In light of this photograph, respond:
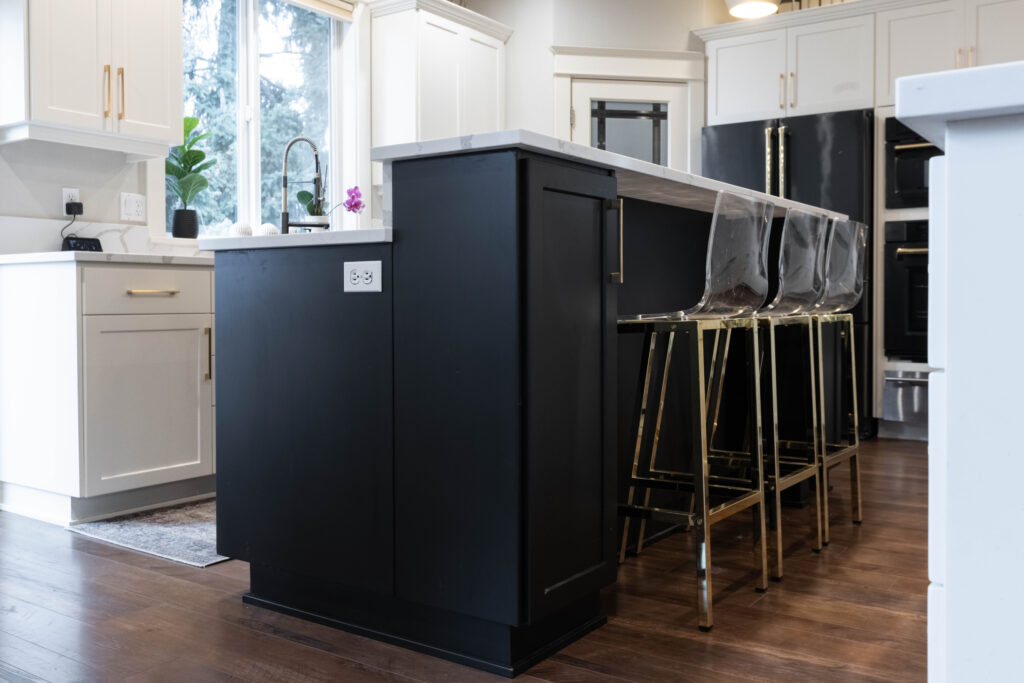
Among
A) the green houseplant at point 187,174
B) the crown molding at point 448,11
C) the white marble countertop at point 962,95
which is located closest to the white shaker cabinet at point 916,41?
the crown molding at point 448,11

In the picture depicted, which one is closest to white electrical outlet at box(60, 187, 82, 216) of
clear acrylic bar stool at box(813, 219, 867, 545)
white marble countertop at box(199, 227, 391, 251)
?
white marble countertop at box(199, 227, 391, 251)

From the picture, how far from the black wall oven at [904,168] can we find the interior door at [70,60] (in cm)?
388

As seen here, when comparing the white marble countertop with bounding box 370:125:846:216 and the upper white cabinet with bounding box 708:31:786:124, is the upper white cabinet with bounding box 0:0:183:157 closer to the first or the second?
the white marble countertop with bounding box 370:125:846:216

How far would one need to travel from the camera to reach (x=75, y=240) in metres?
3.51

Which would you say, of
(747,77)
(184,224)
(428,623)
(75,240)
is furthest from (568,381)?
(747,77)

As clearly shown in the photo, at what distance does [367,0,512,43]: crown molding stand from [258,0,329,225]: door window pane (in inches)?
12.9

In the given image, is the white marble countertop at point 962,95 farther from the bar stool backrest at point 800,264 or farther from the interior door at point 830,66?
the interior door at point 830,66

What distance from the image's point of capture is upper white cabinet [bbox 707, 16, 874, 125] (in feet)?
16.3

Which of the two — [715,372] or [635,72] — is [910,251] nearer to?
[635,72]

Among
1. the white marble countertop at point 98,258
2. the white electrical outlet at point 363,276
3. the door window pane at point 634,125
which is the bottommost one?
the white electrical outlet at point 363,276

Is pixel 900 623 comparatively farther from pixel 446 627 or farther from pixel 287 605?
pixel 287 605

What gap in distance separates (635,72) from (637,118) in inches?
11.2

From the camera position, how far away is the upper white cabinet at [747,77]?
5.24 m

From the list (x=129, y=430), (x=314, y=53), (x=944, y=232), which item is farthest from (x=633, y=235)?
(x=314, y=53)
